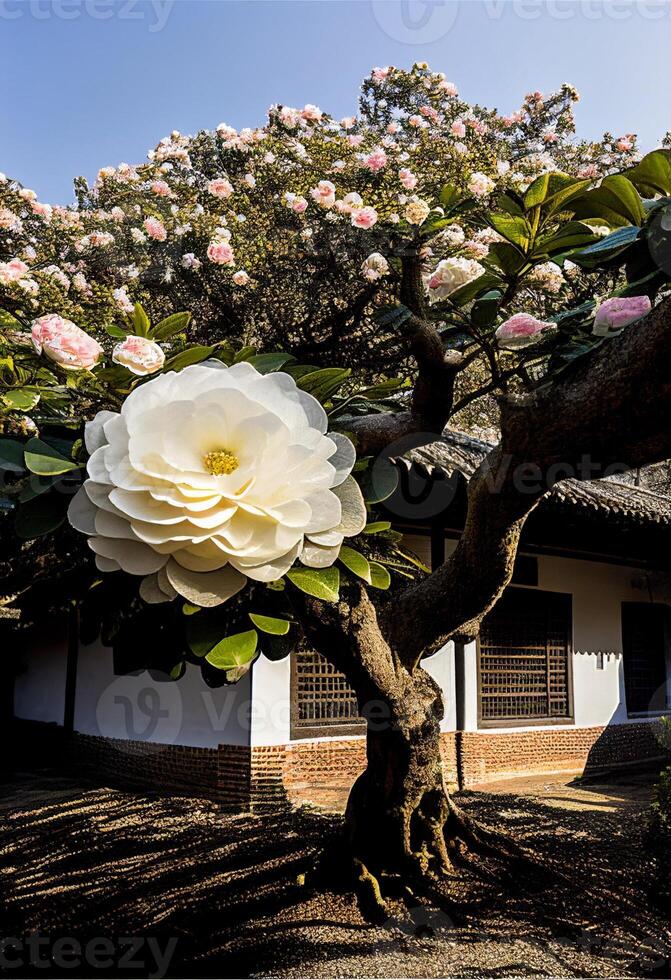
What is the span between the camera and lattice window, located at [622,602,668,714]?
9.68 metres

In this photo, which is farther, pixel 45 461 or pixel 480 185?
pixel 480 185

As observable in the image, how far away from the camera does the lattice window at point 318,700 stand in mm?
6715

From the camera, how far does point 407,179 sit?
6355mm

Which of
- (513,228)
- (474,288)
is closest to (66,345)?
(513,228)

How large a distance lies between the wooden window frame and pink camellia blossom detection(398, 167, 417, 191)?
4.38m

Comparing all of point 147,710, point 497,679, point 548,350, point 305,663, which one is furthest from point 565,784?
point 548,350

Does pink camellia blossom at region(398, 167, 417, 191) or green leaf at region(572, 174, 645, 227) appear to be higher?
pink camellia blossom at region(398, 167, 417, 191)

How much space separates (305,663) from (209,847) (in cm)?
230

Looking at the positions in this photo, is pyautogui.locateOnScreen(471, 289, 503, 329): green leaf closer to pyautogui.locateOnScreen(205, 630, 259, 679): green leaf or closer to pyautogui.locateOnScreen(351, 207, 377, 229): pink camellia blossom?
pyautogui.locateOnScreen(205, 630, 259, 679): green leaf

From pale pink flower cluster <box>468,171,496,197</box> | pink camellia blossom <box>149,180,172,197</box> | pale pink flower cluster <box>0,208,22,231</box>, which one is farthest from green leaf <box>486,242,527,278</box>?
pink camellia blossom <box>149,180,172,197</box>

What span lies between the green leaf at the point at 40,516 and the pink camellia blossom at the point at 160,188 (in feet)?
23.1

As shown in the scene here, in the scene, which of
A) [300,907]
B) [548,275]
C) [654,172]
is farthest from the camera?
[548,275]

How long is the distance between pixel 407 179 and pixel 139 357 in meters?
5.89

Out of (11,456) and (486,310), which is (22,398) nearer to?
(11,456)
